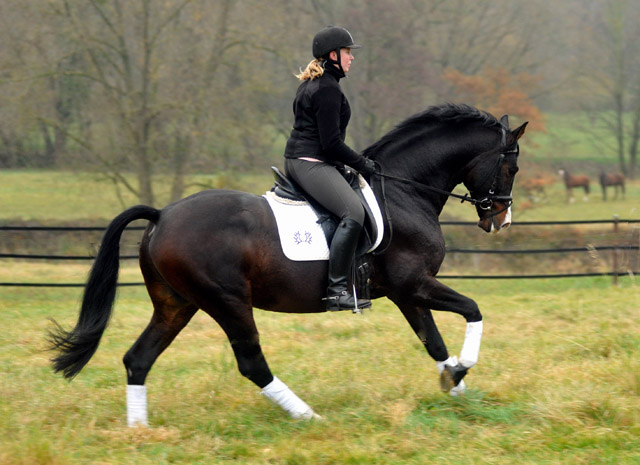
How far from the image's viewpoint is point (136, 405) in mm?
4828

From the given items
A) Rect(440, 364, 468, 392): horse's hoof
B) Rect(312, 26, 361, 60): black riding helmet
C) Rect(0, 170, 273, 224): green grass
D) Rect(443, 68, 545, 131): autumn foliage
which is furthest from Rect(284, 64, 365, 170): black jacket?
Rect(443, 68, 545, 131): autumn foliage

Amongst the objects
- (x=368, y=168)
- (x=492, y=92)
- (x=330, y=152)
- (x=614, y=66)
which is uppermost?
(x=614, y=66)

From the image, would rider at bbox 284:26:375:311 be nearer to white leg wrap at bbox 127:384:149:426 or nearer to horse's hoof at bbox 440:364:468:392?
horse's hoof at bbox 440:364:468:392

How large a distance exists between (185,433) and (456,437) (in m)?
1.79

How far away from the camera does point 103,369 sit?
647 centimetres

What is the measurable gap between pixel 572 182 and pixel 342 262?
23323mm

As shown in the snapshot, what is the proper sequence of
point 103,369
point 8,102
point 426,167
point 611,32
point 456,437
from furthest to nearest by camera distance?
1. point 611,32
2. point 8,102
3. point 103,369
4. point 426,167
5. point 456,437

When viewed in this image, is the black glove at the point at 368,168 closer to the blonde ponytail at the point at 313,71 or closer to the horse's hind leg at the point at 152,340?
the blonde ponytail at the point at 313,71

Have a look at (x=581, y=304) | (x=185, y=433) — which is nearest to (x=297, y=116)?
(x=185, y=433)

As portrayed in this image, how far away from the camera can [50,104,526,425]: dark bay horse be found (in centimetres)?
475

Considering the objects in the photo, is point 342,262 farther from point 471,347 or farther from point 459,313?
point 471,347

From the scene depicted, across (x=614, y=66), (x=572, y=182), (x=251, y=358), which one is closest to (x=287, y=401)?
(x=251, y=358)

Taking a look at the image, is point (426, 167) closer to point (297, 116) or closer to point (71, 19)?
point (297, 116)

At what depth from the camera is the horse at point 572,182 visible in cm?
2581
